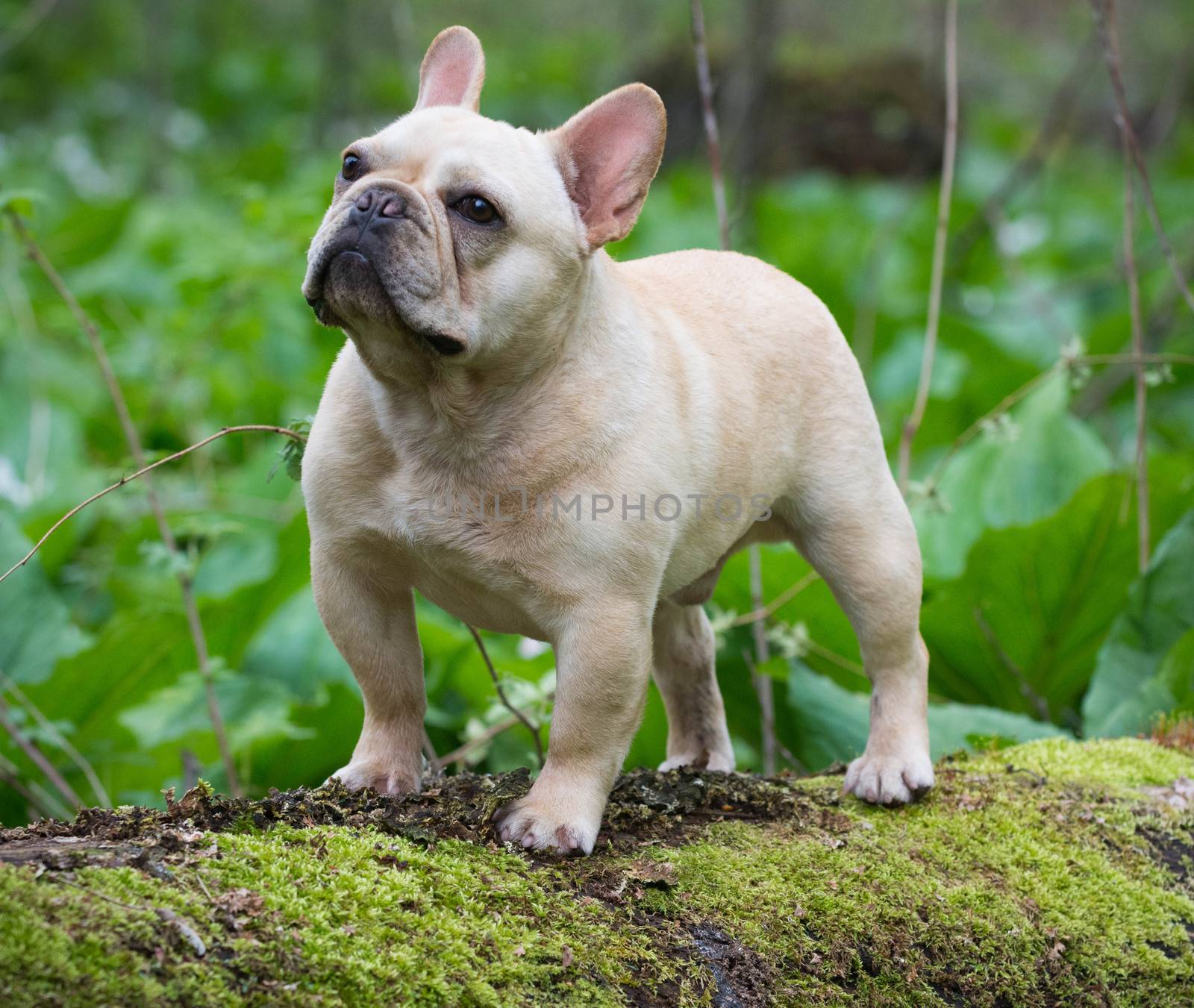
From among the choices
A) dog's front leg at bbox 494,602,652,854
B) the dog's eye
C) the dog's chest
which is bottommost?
dog's front leg at bbox 494,602,652,854

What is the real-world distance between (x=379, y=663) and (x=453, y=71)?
1.50 m

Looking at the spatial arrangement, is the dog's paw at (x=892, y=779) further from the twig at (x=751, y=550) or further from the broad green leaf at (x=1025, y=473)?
the broad green leaf at (x=1025, y=473)

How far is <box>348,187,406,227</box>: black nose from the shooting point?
2.49 meters

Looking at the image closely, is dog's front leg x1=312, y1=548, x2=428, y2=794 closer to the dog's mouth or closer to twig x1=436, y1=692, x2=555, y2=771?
the dog's mouth

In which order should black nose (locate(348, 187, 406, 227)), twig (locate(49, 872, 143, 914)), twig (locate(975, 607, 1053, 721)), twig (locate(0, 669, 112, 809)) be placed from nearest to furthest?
twig (locate(49, 872, 143, 914)), black nose (locate(348, 187, 406, 227)), twig (locate(0, 669, 112, 809)), twig (locate(975, 607, 1053, 721))

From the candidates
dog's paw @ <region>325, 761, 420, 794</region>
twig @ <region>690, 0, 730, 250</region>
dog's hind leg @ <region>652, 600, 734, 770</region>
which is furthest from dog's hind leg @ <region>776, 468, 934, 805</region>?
twig @ <region>690, 0, 730, 250</region>

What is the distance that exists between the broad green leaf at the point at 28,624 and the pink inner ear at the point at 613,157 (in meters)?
2.81

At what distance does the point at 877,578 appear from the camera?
3324 mm

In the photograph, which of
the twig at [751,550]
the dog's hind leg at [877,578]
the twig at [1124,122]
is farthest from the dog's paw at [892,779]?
the twig at [1124,122]

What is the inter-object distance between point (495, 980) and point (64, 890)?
675mm

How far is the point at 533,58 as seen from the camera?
21.0m

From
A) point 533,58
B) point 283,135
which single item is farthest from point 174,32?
point 533,58

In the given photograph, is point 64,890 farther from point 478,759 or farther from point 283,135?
point 283,135

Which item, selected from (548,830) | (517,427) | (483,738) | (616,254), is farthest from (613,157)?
(616,254)
